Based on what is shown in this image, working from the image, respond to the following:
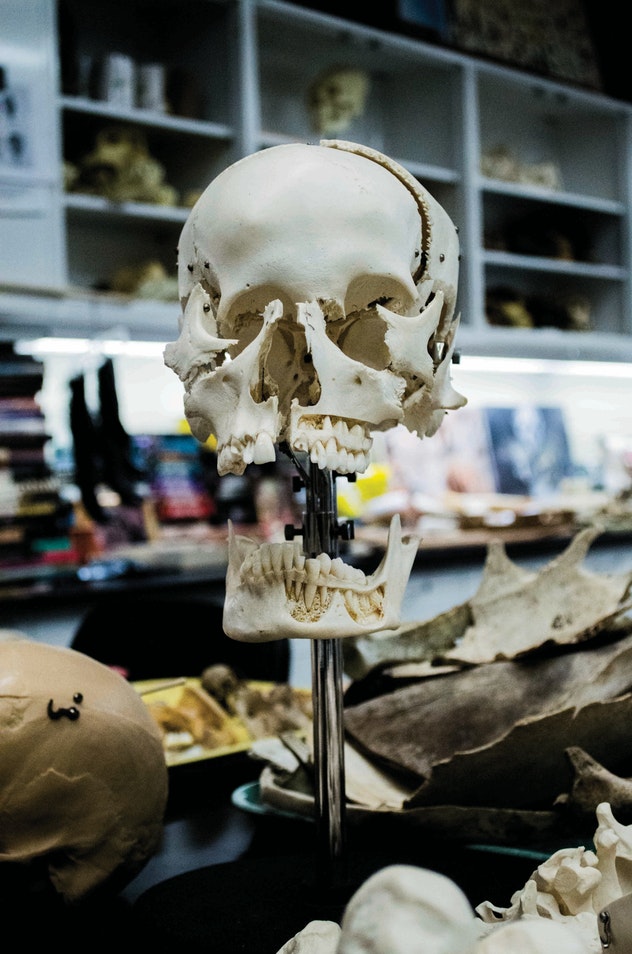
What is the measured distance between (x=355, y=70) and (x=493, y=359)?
1.38 meters

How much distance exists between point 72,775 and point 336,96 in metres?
3.59

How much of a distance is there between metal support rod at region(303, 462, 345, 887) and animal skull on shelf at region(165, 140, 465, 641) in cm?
5

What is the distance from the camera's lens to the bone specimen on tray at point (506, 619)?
1075mm

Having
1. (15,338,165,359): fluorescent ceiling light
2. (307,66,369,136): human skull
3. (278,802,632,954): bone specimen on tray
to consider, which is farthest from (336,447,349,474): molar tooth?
(307,66,369,136): human skull

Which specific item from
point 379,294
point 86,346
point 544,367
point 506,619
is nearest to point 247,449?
point 379,294

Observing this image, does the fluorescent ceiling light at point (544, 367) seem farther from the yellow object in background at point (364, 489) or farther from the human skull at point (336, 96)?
the human skull at point (336, 96)

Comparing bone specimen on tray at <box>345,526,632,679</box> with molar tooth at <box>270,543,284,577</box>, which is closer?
molar tooth at <box>270,543,284,577</box>

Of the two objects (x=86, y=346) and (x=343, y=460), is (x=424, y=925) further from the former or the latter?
(x=86, y=346)

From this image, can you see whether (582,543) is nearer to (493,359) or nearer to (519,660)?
(519,660)

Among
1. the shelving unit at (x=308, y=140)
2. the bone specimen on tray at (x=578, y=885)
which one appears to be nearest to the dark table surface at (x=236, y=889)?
the bone specimen on tray at (x=578, y=885)

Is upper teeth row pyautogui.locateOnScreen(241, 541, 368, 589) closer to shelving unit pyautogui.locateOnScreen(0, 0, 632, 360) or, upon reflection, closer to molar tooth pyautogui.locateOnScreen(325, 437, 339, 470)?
molar tooth pyautogui.locateOnScreen(325, 437, 339, 470)

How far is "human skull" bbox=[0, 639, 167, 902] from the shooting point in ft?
2.54

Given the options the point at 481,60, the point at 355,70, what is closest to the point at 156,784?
the point at 355,70

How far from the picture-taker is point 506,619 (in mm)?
1147
